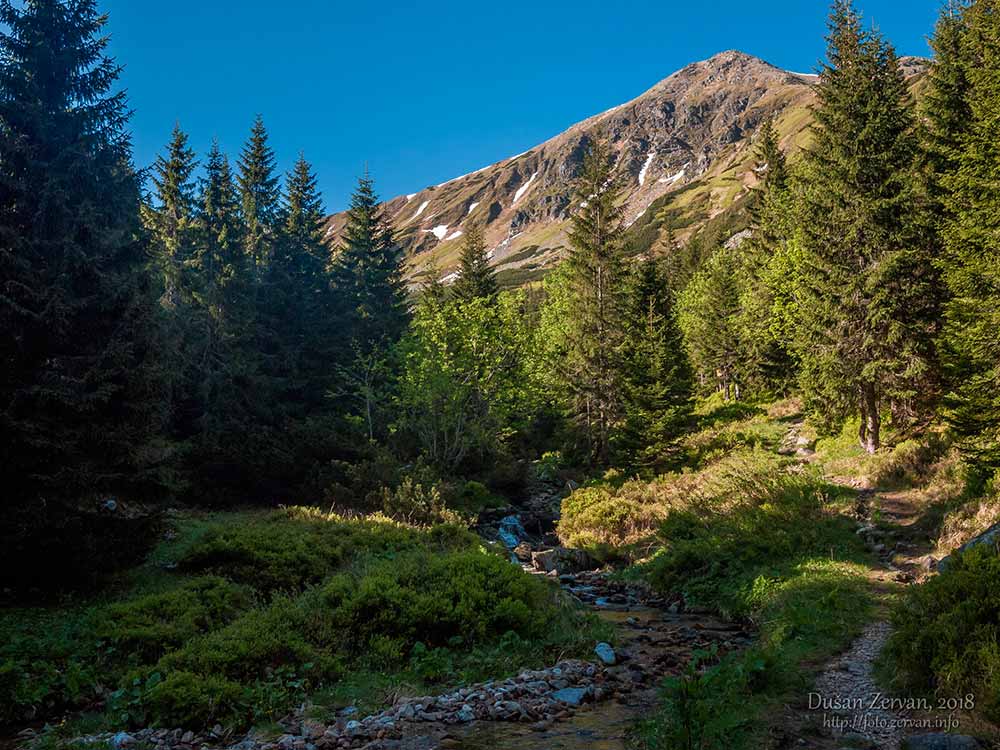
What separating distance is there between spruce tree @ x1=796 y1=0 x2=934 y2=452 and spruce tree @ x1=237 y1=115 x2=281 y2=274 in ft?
100

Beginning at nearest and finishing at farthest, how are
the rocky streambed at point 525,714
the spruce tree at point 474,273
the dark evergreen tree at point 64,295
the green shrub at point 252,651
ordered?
1. the rocky streambed at point 525,714
2. the green shrub at point 252,651
3. the dark evergreen tree at point 64,295
4. the spruce tree at point 474,273

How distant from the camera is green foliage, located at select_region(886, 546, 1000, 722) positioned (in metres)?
5.35

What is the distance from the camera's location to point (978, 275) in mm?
14203

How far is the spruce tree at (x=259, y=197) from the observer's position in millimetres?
36688

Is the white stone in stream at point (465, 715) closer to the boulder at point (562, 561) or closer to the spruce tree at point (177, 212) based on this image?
the boulder at point (562, 561)

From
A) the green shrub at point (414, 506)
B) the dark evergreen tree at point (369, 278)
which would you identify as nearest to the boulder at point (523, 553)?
the green shrub at point (414, 506)

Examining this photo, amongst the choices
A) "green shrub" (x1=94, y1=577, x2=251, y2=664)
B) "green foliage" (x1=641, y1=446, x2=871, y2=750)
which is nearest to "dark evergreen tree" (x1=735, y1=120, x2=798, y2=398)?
"green foliage" (x1=641, y1=446, x2=871, y2=750)

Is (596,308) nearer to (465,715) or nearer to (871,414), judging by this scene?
(871,414)

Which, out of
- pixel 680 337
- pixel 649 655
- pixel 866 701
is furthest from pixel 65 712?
pixel 680 337

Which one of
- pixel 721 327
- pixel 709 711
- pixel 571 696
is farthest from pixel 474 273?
pixel 709 711

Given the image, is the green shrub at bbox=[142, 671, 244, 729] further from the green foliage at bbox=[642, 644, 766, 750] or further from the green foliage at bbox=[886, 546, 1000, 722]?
the green foliage at bbox=[886, 546, 1000, 722]

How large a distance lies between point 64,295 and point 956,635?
51.1 feet

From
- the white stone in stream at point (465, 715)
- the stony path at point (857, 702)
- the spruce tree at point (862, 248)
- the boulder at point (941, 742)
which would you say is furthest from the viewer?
the spruce tree at point (862, 248)

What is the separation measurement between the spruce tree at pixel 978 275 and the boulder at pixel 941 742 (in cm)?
1178
